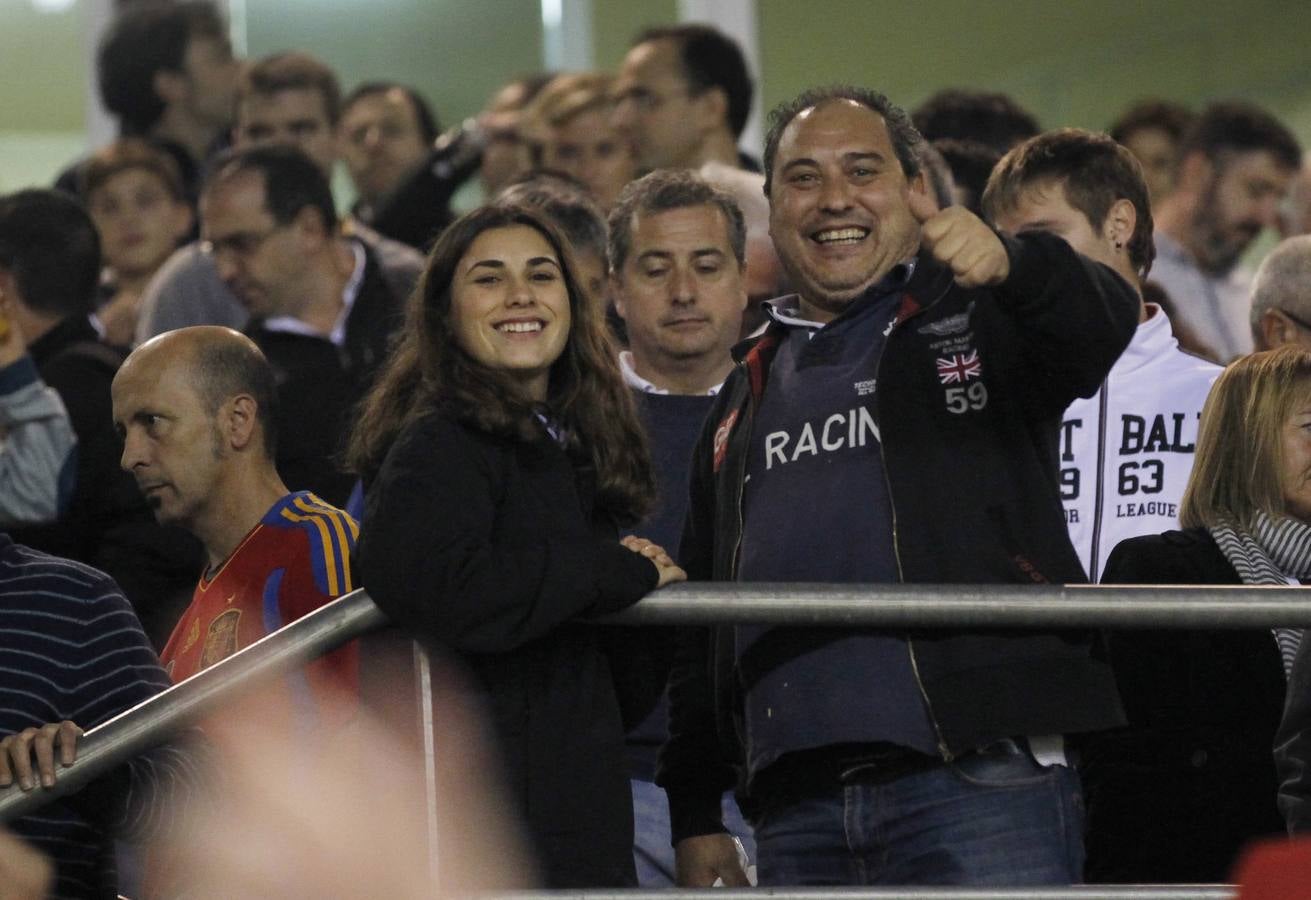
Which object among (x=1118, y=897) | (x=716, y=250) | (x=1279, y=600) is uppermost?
(x=716, y=250)

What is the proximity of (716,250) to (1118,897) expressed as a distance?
2220 mm

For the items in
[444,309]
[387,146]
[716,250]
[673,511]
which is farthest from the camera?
[387,146]

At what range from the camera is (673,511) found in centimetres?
497

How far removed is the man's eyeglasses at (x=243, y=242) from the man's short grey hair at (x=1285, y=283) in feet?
8.74

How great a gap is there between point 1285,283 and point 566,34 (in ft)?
15.5

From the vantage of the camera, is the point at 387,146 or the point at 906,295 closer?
the point at 906,295

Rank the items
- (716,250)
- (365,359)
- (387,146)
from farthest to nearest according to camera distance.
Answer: (387,146)
(365,359)
(716,250)

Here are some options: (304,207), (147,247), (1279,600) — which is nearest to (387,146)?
(147,247)

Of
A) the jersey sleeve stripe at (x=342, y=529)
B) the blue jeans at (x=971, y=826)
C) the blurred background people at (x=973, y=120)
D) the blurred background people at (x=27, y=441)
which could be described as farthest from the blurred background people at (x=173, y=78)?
the blue jeans at (x=971, y=826)

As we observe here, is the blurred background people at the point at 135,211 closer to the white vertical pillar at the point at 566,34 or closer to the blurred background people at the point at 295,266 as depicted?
the blurred background people at the point at 295,266

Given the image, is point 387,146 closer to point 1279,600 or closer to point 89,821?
point 89,821

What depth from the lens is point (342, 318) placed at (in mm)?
6492

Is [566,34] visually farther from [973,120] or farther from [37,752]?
[37,752]

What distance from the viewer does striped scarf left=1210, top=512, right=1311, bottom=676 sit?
4.24 meters
